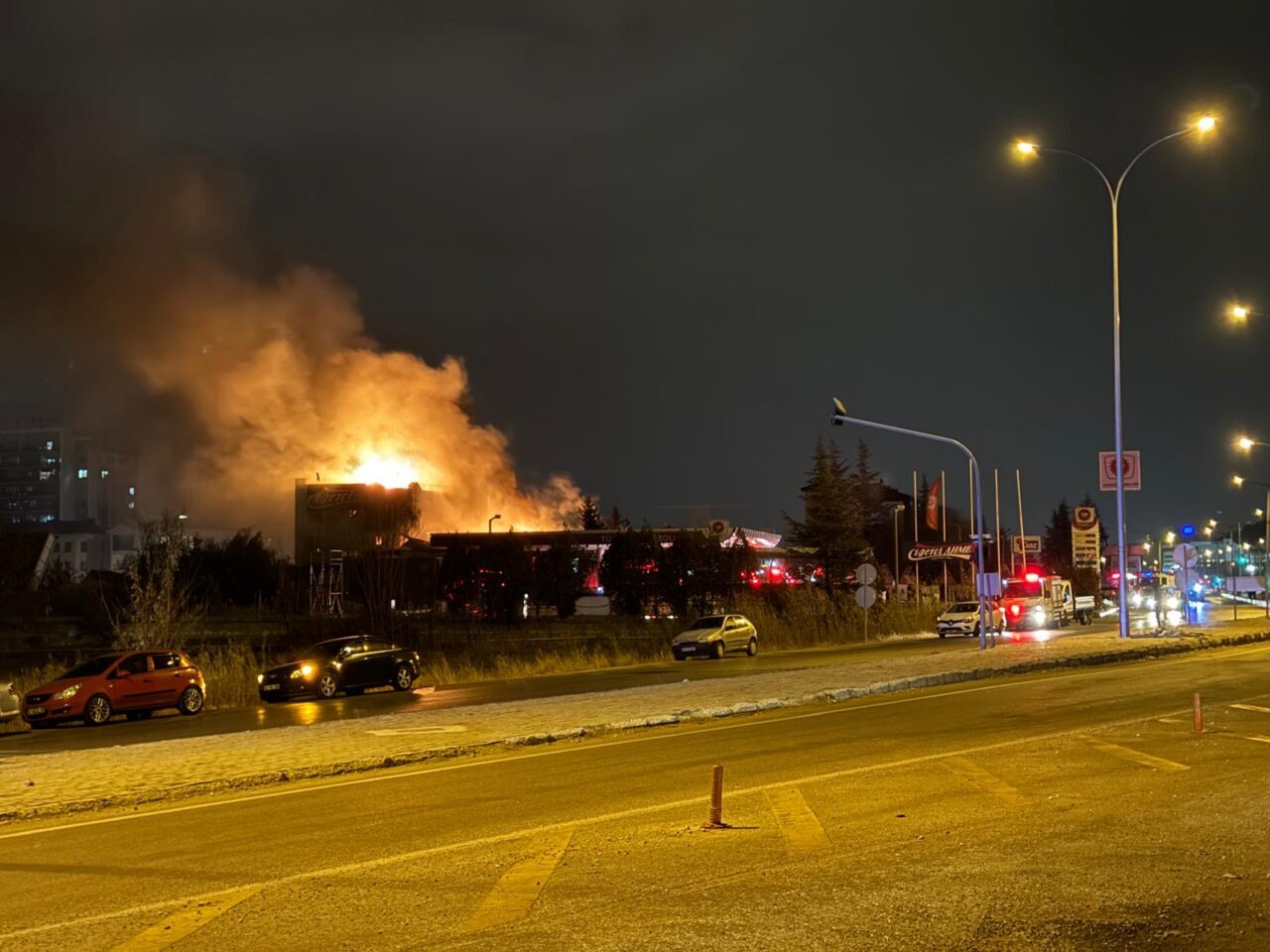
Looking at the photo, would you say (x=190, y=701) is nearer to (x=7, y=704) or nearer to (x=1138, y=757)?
(x=7, y=704)

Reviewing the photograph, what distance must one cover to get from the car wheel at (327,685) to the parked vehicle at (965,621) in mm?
26843

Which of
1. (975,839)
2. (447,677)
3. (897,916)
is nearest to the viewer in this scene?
(897,916)

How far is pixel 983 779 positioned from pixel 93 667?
65.2 ft

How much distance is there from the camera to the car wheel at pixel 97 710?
958 inches

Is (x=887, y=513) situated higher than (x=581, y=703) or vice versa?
(x=887, y=513)

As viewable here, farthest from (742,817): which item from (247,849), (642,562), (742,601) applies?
(642,562)

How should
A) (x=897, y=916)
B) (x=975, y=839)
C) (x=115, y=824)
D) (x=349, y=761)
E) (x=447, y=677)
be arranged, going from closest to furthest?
(x=897, y=916) < (x=975, y=839) < (x=115, y=824) < (x=349, y=761) < (x=447, y=677)

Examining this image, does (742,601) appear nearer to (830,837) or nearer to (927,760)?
(927,760)

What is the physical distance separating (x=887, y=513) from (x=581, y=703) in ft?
374

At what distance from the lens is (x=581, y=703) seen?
20656 mm

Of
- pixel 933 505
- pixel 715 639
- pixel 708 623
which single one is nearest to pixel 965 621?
pixel 708 623

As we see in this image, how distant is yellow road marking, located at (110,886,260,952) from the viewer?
662 cm

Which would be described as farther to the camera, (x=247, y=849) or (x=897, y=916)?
(x=247, y=849)

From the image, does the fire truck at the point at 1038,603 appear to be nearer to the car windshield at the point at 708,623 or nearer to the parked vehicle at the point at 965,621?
the parked vehicle at the point at 965,621
